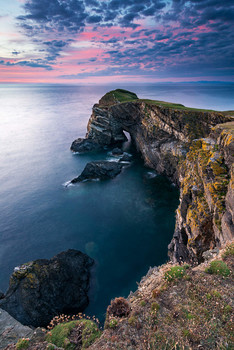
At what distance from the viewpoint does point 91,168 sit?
184 ft

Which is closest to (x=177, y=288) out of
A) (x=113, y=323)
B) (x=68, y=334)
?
(x=113, y=323)

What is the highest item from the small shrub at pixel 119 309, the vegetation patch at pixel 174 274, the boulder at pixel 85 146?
the vegetation patch at pixel 174 274

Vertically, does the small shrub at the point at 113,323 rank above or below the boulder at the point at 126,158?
above

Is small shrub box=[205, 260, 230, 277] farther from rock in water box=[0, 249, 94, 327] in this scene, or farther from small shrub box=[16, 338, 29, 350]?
rock in water box=[0, 249, 94, 327]

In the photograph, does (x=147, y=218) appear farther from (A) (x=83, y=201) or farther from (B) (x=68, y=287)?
(B) (x=68, y=287)

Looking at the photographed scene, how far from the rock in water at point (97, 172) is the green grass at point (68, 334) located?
45.4 meters

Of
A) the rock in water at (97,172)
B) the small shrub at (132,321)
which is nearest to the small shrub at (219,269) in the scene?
the small shrub at (132,321)

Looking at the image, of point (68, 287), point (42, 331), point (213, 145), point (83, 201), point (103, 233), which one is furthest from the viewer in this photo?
point (83, 201)

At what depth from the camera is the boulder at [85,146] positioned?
3009 inches

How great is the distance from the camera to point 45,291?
925 inches

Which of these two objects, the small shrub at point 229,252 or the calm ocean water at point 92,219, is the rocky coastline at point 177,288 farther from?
the calm ocean water at point 92,219

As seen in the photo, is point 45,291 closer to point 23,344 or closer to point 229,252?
point 23,344

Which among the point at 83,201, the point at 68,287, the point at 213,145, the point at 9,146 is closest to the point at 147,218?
the point at 83,201

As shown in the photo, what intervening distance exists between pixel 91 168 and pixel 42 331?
46889 millimetres
